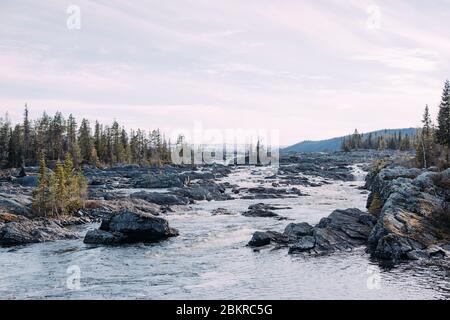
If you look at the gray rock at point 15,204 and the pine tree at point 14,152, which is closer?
the gray rock at point 15,204

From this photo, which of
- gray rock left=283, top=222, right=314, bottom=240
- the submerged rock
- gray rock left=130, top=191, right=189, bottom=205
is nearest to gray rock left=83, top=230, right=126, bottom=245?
gray rock left=283, top=222, right=314, bottom=240

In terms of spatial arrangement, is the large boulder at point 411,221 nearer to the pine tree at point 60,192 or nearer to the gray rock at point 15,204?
the pine tree at point 60,192

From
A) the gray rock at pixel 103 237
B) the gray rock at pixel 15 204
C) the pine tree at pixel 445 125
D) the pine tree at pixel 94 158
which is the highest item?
the pine tree at pixel 445 125

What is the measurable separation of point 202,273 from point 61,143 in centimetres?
13848

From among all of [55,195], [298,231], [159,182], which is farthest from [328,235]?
[159,182]

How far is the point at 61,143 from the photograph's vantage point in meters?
166

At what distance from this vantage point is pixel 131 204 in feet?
249

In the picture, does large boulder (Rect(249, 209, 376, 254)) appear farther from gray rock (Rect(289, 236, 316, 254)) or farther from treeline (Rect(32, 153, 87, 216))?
treeline (Rect(32, 153, 87, 216))

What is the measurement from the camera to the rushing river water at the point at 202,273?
108ft

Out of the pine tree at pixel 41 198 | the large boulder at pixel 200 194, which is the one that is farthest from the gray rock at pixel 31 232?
the large boulder at pixel 200 194

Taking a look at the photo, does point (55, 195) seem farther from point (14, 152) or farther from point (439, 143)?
point (14, 152)

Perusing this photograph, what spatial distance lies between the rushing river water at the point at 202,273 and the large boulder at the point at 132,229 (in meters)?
1.94
